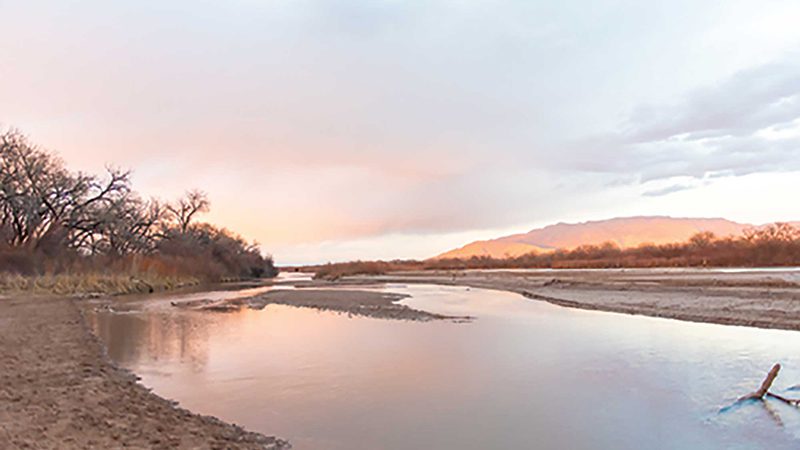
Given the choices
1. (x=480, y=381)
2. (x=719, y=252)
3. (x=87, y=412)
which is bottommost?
(x=480, y=381)

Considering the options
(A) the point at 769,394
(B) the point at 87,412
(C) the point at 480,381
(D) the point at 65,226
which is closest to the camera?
(B) the point at 87,412

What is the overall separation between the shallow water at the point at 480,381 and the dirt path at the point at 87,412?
0.51m

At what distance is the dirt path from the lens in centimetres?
516

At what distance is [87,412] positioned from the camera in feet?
20.0

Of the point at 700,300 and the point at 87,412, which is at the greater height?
the point at 87,412

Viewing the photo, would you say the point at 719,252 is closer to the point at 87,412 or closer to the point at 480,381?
the point at 480,381

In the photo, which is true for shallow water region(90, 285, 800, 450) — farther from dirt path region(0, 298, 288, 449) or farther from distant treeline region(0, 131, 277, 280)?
distant treeline region(0, 131, 277, 280)

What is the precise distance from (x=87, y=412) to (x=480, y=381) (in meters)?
5.62

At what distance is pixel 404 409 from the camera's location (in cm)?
687

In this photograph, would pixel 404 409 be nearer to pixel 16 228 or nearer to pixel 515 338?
pixel 515 338

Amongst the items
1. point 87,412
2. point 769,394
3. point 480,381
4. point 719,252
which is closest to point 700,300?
point 769,394

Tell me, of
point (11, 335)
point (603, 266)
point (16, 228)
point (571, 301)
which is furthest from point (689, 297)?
point (16, 228)

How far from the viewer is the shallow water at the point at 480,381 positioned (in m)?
5.89

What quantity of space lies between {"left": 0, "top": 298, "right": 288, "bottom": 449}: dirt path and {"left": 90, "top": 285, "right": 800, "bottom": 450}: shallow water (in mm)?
507
